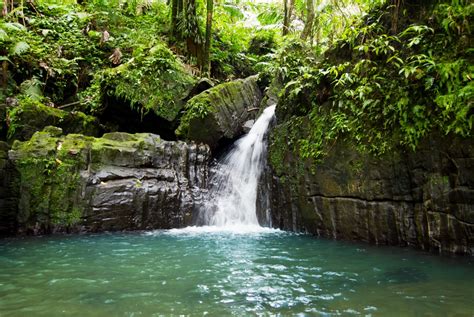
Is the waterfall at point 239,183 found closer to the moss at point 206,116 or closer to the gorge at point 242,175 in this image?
the gorge at point 242,175

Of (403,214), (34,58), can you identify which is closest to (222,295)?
(403,214)

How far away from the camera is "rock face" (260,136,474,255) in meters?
5.76

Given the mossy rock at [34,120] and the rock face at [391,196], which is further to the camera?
the mossy rock at [34,120]

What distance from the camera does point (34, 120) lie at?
9625mm

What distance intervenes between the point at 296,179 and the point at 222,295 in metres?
4.79

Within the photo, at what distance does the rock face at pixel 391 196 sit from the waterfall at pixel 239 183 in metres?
1.55

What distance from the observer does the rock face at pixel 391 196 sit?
5.76 meters

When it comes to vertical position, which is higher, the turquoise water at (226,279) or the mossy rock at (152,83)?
the mossy rock at (152,83)

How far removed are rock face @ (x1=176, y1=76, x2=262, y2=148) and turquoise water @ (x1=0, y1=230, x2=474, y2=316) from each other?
15.1ft

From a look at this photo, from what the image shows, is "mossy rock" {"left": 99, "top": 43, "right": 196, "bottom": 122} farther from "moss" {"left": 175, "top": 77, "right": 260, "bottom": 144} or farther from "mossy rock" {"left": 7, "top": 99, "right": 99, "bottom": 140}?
"mossy rock" {"left": 7, "top": 99, "right": 99, "bottom": 140}

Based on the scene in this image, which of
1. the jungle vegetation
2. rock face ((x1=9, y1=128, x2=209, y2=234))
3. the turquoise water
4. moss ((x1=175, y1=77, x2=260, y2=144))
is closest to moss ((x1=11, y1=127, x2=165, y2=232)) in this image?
rock face ((x1=9, y1=128, x2=209, y2=234))

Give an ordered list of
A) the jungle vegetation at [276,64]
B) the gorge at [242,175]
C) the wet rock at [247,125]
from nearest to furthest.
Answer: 1. the gorge at [242,175]
2. the jungle vegetation at [276,64]
3. the wet rock at [247,125]

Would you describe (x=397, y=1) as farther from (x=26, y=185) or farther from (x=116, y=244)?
(x=26, y=185)

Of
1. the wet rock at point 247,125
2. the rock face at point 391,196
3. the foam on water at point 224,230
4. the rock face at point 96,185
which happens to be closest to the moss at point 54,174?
the rock face at point 96,185
